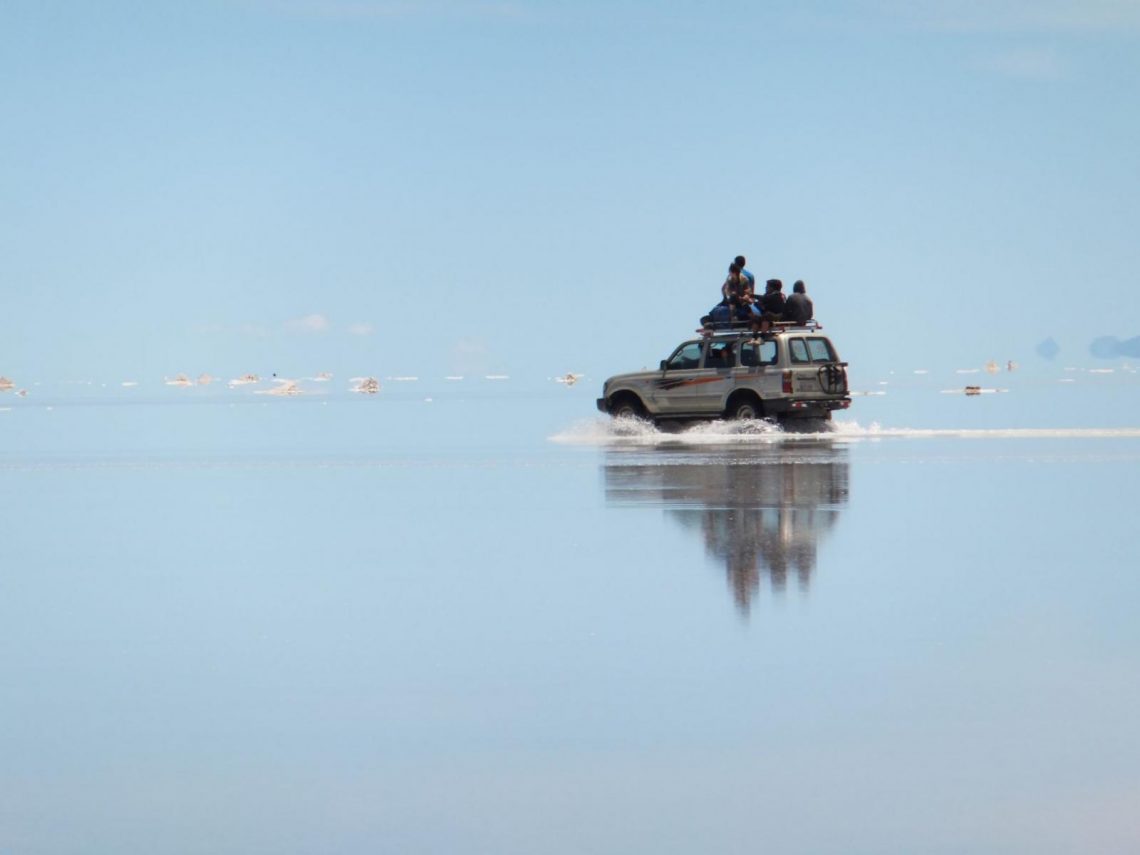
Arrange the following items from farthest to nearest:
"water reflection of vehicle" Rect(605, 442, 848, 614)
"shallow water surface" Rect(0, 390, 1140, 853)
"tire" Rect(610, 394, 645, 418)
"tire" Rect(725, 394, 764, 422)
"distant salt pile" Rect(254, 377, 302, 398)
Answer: "distant salt pile" Rect(254, 377, 302, 398), "tire" Rect(610, 394, 645, 418), "tire" Rect(725, 394, 764, 422), "water reflection of vehicle" Rect(605, 442, 848, 614), "shallow water surface" Rect(0, 390, 1140, 853)

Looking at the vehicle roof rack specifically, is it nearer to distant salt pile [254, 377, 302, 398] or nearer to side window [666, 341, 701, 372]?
side window [666, 341, 701, 372]

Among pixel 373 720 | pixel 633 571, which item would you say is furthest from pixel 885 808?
pixel 633 571

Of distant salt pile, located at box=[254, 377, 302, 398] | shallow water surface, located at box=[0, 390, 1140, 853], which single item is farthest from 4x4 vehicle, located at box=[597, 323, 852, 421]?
distant salt pile, located at box=[254, 377, 302, 398]

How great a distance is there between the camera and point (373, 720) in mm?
8023

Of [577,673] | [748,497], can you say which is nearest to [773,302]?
[748,497]

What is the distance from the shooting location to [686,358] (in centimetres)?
3416

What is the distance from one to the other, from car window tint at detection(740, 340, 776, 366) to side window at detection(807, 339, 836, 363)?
2.25 feet

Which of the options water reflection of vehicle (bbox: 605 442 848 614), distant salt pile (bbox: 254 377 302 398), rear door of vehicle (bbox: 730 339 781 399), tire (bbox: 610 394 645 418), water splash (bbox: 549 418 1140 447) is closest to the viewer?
water reflection of vehicle (bbox: 605 442 848 614)

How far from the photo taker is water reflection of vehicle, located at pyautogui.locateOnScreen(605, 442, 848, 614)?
13.4m

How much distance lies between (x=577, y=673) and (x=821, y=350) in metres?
24.9

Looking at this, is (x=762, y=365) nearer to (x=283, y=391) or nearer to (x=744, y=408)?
(x=744, y=408)

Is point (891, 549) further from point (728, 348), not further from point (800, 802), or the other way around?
point (728, 348)

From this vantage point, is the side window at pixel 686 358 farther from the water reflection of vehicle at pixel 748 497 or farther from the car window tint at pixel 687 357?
the water reflection of vehicle at pixel 748 497

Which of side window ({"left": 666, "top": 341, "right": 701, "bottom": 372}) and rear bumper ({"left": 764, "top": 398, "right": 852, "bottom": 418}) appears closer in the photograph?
rear bumper ({"left": 764, "top": 398, "right": 852, "bottom": 418})
